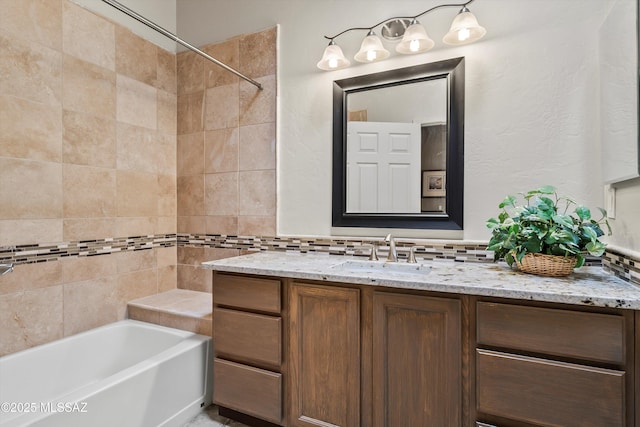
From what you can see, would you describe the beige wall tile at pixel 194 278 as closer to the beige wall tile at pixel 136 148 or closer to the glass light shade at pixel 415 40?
the beige wall tile at pixel 136 148

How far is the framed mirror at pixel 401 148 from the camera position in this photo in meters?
1.78

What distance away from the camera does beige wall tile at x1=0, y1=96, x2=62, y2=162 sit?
1691 mm

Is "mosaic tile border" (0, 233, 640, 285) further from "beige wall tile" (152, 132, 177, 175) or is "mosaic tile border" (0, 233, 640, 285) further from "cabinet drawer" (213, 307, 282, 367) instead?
"cabinet drawer" (213, 307, 282, 367)

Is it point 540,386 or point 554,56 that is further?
point 554,56

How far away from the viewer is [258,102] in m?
2.35

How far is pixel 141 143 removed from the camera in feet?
7.91

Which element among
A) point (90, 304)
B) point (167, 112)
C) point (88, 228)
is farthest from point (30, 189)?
point (167, 112)

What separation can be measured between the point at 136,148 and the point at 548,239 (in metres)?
2.58

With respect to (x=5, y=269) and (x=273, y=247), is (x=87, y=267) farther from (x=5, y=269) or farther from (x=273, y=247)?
(x=273, y=247)

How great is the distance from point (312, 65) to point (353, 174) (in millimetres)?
805

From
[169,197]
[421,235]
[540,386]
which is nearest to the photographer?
[540,386]

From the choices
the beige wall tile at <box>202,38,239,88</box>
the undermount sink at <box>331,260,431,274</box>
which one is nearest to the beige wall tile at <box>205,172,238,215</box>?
the beige wall tile at <box>202,38,239,88</box>

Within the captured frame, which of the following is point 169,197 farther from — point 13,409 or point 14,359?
point 13,409

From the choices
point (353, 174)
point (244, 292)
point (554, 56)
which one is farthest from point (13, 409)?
point (554, 56)
